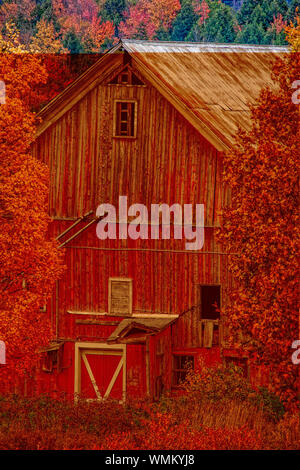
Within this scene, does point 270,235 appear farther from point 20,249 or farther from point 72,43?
point 72,43

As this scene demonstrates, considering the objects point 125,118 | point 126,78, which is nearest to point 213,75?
point 126,78

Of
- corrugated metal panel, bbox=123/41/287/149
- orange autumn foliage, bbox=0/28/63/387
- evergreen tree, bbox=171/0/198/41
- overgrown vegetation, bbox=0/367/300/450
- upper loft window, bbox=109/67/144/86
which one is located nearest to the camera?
overgrown vegetation, bbox=0/367/300/450

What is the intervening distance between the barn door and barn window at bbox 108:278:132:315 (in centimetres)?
139

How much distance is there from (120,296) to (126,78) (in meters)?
8.43

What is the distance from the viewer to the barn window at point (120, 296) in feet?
112

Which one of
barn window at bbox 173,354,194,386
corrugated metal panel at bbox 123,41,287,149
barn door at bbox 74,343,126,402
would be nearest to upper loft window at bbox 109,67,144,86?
corrugated metal panel at bbox 123,41,287,149

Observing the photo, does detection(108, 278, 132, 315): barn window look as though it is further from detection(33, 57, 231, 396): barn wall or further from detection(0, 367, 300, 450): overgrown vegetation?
detection(0, 367, 300, 450): overgrown vegetation

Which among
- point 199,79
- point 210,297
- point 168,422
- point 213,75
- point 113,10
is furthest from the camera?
point 113,10

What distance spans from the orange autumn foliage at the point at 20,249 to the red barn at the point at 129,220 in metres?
4.45

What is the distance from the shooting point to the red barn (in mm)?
33344

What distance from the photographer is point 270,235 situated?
23703 millimetres

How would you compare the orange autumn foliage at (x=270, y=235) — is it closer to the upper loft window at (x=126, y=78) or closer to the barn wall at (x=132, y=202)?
the barn wall at (x=132, y=202)

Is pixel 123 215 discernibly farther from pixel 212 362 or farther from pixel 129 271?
pixel 212 362

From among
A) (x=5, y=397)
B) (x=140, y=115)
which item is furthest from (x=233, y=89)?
(x=5, y=397)
